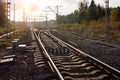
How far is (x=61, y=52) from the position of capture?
16688 mm

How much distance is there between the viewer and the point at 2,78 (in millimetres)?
9852

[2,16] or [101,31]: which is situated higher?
[2,16]

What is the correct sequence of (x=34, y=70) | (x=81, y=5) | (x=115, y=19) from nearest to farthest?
(x=34, y=70)
(x=115, y=19)
(x=81, y=5)

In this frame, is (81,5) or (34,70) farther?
(81,5)

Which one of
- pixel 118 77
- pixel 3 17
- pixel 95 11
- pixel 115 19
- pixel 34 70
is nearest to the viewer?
pixel 118 77

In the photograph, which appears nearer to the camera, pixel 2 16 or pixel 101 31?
pixel 101 31

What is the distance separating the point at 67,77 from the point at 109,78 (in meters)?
1.34

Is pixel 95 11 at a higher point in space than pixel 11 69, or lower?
higher

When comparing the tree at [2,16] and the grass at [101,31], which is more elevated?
the tree at [2,16]

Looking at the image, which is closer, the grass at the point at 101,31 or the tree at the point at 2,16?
the grass at the point at 101,31

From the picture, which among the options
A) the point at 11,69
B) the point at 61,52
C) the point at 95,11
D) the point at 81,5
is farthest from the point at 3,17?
the point at 11,69

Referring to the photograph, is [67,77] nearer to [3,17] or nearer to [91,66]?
[91,66]

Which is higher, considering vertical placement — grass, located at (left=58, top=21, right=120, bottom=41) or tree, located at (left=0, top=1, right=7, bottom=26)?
tree, located at (left=0, top=1, right=7, bottom=26)

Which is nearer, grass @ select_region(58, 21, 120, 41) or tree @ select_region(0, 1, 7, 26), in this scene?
grass @ select_region(58, 21, 120, 41)
